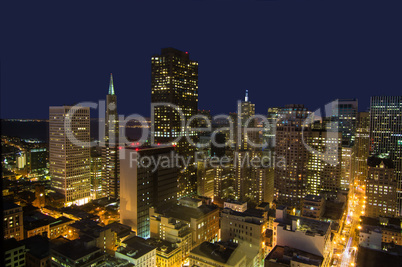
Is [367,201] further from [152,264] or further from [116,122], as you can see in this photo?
[116,122]

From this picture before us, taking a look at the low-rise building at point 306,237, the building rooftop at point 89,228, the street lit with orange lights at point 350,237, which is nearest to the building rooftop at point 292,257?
the low-rise building at point 306,237

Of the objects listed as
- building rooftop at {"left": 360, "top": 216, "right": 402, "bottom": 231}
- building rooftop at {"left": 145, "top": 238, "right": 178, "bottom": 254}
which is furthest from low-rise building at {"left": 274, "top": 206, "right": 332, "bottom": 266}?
building rooftop at {"left": 360, "top": 216, "right": 402, "bottom": 231}

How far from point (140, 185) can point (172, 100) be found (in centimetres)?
892

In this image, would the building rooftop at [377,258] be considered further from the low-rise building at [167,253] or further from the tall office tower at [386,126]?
the tall office tower at [386,126]

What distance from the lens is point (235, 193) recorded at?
2127cm

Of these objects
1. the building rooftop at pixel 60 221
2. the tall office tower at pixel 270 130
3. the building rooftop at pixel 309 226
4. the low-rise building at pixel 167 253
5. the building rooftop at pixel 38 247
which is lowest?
the low-rise building at pixel 167 253

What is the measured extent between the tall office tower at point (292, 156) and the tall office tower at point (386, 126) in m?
8.77

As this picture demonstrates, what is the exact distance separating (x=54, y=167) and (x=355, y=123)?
27.9 meters

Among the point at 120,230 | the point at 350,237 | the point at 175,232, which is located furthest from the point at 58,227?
the point at 350,237

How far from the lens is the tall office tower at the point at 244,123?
2829 centimetres

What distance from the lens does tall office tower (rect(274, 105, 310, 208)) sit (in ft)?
62.2

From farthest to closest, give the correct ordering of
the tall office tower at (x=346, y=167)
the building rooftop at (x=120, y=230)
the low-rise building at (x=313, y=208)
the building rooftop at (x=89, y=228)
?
the tall office tower at (x=346, y=167)
the low-rise building at (x=313, y=208)
the building rooftop at (x=120, y=230)
the building rooftop at (x=89, y=228)

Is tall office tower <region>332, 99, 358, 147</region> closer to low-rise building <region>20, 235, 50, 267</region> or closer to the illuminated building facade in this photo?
low-rise building <region>20, 235, 50, 267</region>

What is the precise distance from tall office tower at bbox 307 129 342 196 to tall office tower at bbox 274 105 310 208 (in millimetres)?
1238
